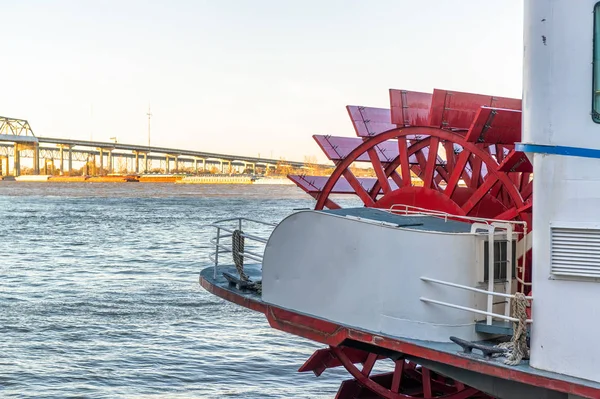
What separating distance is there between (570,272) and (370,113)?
758cm

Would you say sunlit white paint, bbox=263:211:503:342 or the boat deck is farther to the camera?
sunlit white paint, bbox=263:211:503:342

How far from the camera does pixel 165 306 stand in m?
17.7

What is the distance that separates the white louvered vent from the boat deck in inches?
25.0

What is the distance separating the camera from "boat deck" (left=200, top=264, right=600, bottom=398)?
4934 millimetres

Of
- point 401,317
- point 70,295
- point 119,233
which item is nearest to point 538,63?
point 401,317

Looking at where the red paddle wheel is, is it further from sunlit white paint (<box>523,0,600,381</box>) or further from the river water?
sunlit white paint (<box>523,0,600,381</box>)

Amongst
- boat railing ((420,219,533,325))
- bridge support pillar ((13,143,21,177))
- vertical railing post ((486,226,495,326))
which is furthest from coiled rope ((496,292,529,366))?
bridge support pillar ((13,143,21,177))

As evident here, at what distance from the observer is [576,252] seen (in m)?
4.92

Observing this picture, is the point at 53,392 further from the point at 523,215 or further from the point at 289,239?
the point at 523,215

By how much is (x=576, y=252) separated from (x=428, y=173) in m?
4.87

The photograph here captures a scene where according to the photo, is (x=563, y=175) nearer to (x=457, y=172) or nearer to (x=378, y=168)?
(x=457, y=172)

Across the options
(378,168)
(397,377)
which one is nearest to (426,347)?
(397,377)

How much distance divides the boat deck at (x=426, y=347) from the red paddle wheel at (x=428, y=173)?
195 centimetres

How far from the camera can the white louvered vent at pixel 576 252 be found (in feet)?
15.9
